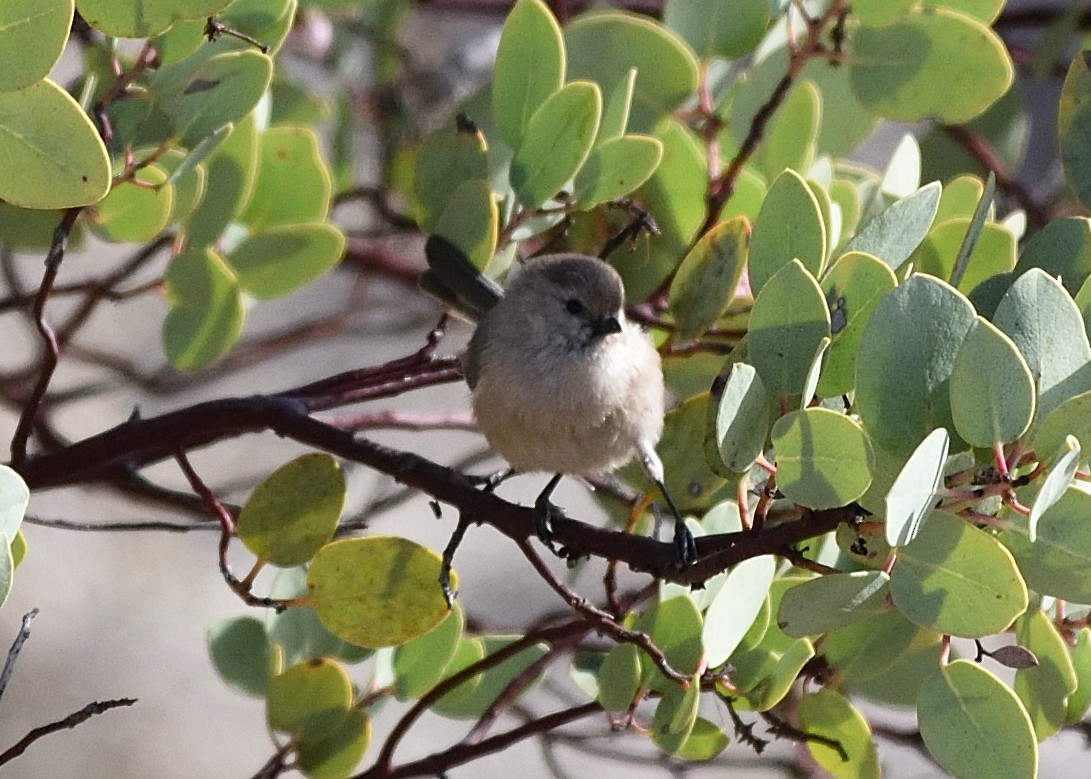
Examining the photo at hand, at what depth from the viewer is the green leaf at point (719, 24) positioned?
7.26 feet

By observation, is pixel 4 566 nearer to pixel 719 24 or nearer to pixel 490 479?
pixel 490 479

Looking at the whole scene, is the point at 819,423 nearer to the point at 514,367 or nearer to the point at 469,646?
the point at 469,646

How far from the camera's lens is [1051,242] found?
62.4 inches

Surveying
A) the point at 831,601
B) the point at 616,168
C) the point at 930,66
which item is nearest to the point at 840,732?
the point at 831,601

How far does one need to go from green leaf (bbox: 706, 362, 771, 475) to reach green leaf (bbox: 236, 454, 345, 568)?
22.5 inches

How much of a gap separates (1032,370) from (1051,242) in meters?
0.29

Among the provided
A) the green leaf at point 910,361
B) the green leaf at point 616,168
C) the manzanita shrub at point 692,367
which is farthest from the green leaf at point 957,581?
the green leaf at point 616,168

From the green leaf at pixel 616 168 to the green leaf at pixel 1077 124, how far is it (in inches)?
20.6

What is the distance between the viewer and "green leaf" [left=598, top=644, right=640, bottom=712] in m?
1.69

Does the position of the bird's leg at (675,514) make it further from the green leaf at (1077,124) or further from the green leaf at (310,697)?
the green leaf at (1077,124)

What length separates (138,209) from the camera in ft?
6.32

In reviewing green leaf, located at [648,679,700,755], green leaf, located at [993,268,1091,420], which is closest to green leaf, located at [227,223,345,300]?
green leaf, located at [648,679,700,755]

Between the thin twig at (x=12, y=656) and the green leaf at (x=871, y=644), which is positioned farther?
A: the green leaf at (x=871, y=644)

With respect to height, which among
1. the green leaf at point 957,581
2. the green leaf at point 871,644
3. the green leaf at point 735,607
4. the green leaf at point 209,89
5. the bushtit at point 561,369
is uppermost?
the green leaf at point 209,89
